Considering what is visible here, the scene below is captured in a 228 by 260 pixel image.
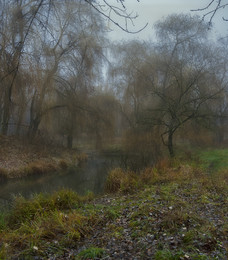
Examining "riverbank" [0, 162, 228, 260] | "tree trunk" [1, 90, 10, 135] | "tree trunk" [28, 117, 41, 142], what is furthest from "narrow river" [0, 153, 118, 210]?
"tree trunk" [1, 90, 10, 135]

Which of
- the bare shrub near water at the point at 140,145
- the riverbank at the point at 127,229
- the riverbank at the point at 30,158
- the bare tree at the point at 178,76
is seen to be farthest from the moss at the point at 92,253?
the bare tree at the point at 178,76

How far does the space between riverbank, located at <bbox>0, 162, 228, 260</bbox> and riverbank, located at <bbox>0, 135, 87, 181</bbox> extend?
6231mm

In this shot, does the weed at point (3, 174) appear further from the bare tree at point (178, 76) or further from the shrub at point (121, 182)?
the bare tree at point (178, 76)

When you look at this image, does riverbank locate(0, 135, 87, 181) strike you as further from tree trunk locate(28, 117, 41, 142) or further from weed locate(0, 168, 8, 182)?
tree trunk locate(28, 117, 41, 142)

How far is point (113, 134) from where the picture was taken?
16719 millimetres

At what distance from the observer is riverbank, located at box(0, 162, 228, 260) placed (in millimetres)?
3115

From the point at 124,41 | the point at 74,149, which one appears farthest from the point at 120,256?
the point at 124,41

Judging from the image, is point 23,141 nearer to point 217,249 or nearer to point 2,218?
point 2,218

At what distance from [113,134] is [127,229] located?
1292cm

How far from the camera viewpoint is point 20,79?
12.2 metres

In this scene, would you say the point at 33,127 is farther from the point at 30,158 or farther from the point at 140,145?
the point at 140,145

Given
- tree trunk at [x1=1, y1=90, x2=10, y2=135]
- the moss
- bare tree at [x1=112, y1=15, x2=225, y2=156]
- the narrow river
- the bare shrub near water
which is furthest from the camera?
the bare shrub near water

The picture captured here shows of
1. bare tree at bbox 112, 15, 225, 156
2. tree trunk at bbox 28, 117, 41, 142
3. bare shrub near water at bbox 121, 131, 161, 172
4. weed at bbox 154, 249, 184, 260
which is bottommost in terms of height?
weed at bbox 154, 249, 184, 260

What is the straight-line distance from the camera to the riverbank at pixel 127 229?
10.2ft
